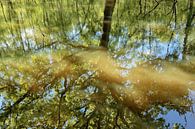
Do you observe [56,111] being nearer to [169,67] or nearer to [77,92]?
[77,92]

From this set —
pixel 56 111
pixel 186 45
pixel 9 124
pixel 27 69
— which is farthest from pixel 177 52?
pixel 9 124

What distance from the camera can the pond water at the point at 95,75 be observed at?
4227 mm

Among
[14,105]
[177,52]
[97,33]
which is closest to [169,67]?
[177,52]

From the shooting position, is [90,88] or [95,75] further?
[95,75]

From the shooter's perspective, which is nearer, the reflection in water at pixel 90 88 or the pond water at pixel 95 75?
the pond water at pixel 95 75

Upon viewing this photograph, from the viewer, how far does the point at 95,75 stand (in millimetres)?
5477

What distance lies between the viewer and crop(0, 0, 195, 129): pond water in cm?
423

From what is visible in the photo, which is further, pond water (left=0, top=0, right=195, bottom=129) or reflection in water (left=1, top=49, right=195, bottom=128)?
reflection in water (left=1, top=49, right=195, bottom=128)

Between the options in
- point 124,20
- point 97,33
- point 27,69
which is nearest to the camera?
point 27,69

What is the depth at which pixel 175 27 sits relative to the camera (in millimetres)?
9359

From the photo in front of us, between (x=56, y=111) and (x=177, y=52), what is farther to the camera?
→ (x=177, y=52)

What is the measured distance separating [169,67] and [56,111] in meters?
2.31

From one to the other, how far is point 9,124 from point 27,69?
5.49ft

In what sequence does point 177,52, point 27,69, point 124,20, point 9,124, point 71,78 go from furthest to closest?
point 124,20, point 177,52, point 27,69, point 71,78, point 9,124
